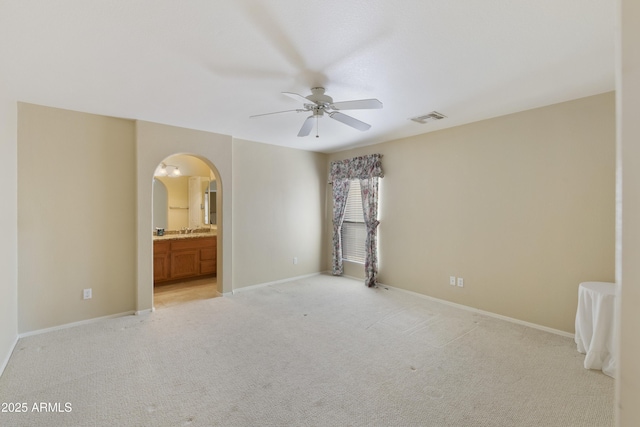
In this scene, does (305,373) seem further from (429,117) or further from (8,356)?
(429,117)

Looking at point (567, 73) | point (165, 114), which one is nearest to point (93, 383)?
point (165, 114)

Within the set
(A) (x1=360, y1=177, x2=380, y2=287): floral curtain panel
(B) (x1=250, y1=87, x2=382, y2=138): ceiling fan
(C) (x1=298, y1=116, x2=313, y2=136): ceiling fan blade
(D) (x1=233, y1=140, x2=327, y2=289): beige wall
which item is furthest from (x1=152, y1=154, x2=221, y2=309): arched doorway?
(A) (x1=360, y1=177, x2=380, y2=287): floral curtain panel

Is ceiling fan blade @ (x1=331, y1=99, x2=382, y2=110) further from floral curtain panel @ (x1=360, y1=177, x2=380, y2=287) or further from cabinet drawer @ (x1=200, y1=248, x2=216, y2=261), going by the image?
cabinet drawer @ (x1=200, y1=248, x2=216, y2=261)

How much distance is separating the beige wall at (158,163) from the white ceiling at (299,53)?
1.78 ft

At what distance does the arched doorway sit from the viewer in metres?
4.81

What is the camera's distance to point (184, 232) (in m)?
5.88

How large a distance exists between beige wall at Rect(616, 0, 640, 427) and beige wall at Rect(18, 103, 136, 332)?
14.2 feet

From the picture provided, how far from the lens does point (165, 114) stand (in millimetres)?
3410

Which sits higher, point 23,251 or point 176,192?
point 176,192

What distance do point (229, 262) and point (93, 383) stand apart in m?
2.34

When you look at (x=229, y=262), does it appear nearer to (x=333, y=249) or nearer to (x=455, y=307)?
(x=333, y=249)

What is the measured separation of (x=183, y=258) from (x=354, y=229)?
3.18 metres

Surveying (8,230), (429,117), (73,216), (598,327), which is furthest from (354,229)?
(8,230)

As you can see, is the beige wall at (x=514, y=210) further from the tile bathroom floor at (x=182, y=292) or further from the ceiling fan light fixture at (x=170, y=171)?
the ceiling fan light fixture at (x=170, y=171)
